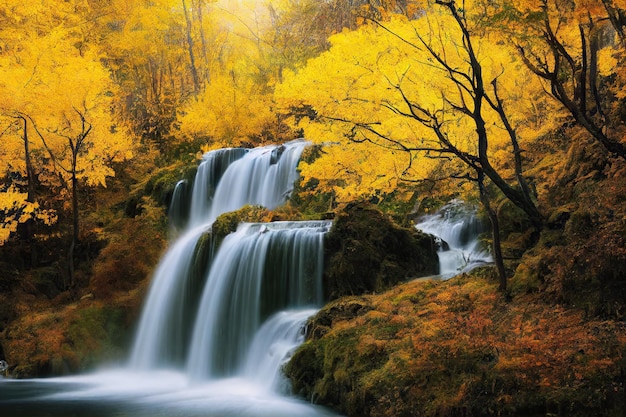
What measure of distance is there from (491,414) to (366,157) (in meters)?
8.29

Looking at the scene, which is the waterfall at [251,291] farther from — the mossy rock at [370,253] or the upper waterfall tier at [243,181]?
the upper waterfall tier at [243,181]

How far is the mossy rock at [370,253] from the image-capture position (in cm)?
1162

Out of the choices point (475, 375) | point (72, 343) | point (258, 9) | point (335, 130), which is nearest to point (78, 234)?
point (72, 343)

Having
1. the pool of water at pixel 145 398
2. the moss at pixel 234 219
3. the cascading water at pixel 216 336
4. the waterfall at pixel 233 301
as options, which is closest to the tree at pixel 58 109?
the waterfall at pixel 233 301

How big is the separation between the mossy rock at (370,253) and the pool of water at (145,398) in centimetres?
320

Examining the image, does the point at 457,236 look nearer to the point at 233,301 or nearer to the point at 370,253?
the point at 370,253

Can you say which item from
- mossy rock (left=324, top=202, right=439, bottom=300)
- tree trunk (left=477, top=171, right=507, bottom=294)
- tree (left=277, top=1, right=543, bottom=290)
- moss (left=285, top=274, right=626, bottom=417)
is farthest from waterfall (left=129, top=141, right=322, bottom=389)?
tree trunk (left=477, top=171, right=507, bottom=294)

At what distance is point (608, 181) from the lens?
8.52 metres


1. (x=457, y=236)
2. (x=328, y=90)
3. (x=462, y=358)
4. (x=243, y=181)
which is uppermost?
(x=328, y=90)

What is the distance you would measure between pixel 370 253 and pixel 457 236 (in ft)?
10.5

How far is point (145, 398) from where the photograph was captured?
9.73 meters

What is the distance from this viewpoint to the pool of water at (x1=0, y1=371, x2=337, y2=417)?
26.9 feet

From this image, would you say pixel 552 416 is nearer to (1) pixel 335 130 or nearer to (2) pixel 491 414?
(2) pixel 491 414

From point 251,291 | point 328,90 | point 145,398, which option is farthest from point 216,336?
point 328,90
